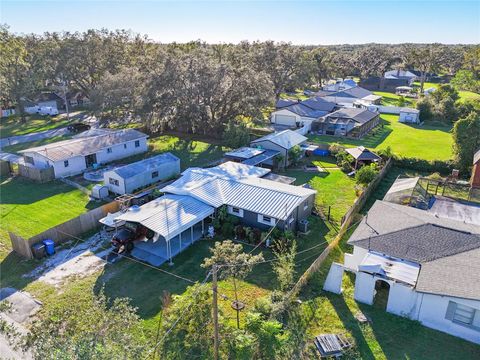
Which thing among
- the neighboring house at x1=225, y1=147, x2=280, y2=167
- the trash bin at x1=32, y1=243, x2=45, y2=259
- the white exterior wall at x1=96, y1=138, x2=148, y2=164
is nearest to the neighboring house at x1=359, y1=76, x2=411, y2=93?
the neighboring house at x1=225, y1=147, x2=280, y2=167

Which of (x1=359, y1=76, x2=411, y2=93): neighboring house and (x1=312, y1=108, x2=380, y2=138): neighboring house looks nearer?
(x1=312, y1=108, x2=380, y2=138): neighboring house

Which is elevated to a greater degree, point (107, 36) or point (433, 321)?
point (107, 36)

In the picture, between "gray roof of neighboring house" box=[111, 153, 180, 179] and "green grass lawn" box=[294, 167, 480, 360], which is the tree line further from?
"green grass lawn" box=[294, 167, 480, 360]

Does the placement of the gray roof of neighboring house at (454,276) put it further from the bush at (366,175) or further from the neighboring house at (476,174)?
the neighboring house at (476,174)

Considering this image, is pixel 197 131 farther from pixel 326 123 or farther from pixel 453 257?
pixel 453 257

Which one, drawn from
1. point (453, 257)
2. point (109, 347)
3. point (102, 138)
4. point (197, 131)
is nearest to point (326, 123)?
point (197, 131)

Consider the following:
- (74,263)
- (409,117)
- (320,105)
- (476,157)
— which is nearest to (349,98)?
(320,105)
